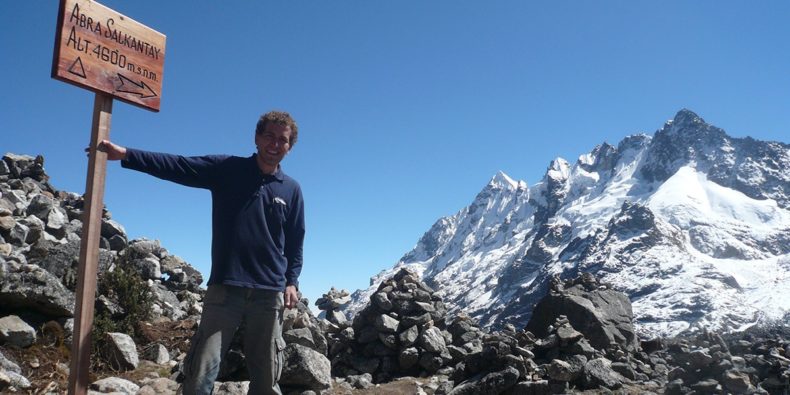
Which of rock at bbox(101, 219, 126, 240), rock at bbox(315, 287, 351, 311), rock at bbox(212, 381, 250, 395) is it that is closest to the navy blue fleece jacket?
rock at bbox(212, 381, 250, 395)

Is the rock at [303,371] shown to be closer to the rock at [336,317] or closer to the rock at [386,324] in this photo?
the rock at [386,324]

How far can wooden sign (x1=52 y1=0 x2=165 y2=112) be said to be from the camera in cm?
493

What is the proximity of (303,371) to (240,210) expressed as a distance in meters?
4.69

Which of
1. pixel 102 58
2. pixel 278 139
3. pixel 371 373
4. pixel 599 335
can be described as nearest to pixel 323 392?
pixel 371 373

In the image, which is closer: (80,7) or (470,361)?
(80,7)

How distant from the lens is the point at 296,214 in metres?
5.94

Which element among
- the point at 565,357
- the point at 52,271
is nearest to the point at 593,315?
the point at 565,357

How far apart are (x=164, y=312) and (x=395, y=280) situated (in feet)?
21.4

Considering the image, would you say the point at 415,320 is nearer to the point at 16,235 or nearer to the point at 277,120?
the point at 277,120

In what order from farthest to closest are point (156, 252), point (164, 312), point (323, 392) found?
1. point (156, 252)
2. point (164, 312)
3. point (323, 392)

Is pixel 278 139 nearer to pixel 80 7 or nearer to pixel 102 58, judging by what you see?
pixel 102 58

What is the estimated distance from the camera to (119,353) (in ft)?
Result: 30.4

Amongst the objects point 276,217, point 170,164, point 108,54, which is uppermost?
point 108,54

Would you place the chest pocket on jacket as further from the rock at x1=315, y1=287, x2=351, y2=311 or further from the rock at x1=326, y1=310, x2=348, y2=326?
the rock at x1=315, y1=287, x2=351, y2=311
